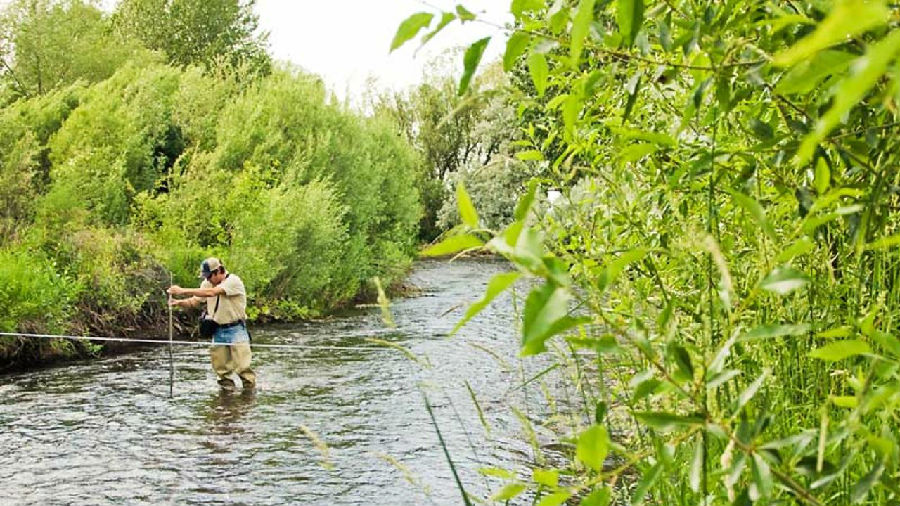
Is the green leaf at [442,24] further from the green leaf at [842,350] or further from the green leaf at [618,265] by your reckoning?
the green leaf at [842,350]

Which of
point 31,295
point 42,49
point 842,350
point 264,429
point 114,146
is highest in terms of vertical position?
point 42,49

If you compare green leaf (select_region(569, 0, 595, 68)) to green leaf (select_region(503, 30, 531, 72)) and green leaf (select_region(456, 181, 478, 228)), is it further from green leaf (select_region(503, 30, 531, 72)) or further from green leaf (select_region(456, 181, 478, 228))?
green leaf (select_region(503, 30, 531, 72))

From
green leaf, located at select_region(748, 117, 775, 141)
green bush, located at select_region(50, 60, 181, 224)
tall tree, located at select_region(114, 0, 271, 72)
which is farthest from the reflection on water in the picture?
tall tree, located at select_region(114, 0, 271, 72)

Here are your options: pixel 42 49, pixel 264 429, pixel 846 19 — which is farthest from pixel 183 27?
pixel 846 19

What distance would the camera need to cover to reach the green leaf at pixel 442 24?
184cm

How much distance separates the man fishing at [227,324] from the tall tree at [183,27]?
33.2 metres

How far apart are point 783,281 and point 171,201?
735 inches

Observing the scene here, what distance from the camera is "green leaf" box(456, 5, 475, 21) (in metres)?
1.90

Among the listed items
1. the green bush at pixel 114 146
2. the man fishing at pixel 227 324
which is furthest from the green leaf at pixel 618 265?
the green bush at pixel 114 146

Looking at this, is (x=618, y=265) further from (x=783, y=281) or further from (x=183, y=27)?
(x=183, y=27)

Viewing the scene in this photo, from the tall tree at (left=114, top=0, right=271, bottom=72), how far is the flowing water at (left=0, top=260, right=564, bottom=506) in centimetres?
3175

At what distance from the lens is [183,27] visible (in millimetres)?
45406

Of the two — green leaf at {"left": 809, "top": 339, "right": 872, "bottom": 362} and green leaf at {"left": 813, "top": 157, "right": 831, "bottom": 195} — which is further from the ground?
green leaf at {"left": 813, "top": 157, "right": 831, "bottom": 195}

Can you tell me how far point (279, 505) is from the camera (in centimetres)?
762
